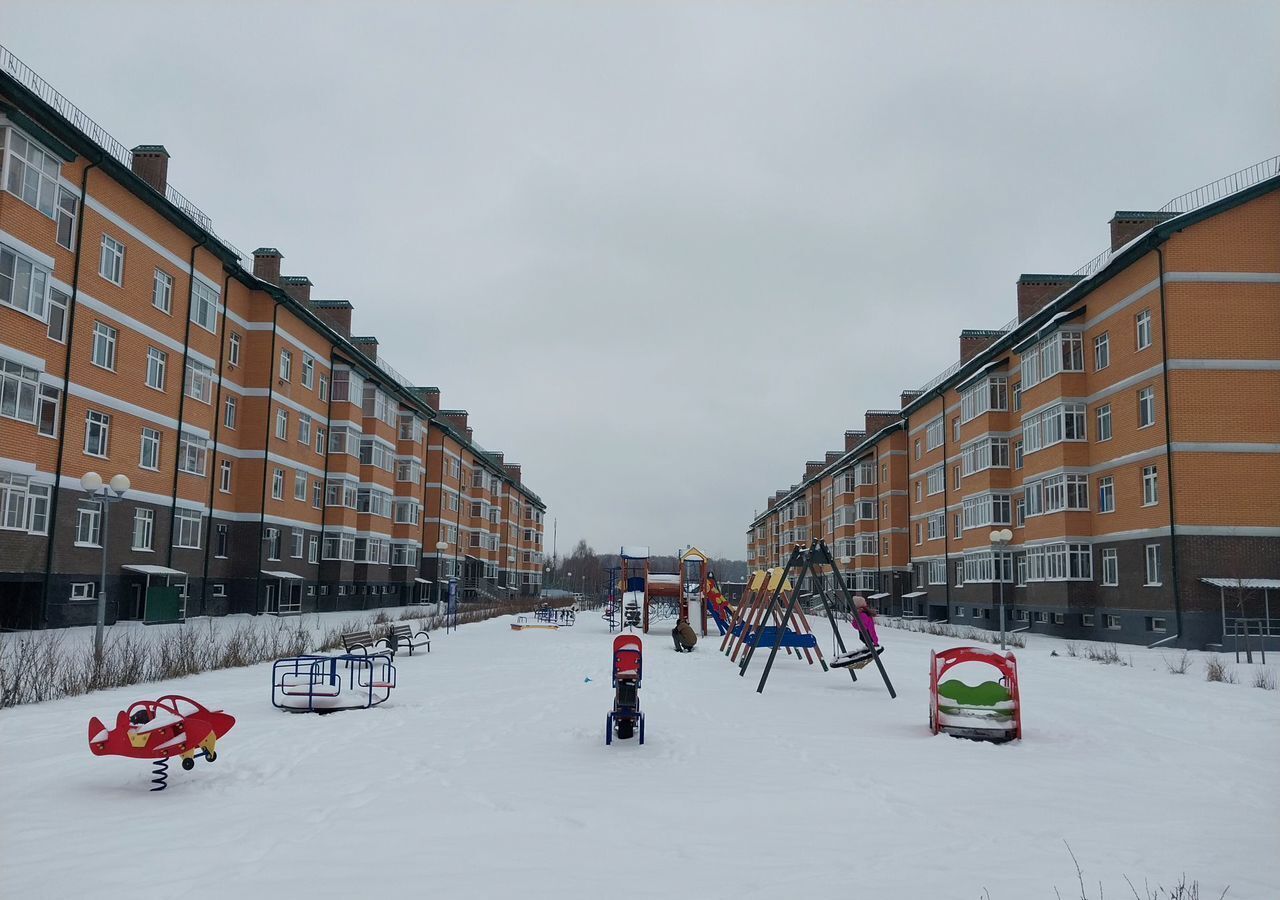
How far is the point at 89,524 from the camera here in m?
25.5

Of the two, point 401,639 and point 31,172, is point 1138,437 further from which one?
point 31,172

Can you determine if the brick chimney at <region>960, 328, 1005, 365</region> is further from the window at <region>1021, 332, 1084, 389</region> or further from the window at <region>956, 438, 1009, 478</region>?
the window at <region>1021, 332, 1084, 389</region>

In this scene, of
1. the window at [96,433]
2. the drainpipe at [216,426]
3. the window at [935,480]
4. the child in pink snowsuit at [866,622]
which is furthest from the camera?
the window at [935,480]

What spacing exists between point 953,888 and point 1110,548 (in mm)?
27421

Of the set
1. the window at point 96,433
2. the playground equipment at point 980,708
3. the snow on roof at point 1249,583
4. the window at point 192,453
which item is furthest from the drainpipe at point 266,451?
the snow on roof at point 1249,583

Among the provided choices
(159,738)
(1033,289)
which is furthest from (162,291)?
(1033,289)

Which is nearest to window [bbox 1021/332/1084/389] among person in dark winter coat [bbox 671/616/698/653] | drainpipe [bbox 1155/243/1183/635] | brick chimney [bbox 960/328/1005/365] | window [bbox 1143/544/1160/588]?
drainpipe [bbox 1155/243/1183/635]

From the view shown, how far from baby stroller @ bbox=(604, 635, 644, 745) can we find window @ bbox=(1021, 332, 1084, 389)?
84.7 feet

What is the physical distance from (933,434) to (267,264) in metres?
33.9

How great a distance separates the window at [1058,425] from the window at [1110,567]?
4080 mm

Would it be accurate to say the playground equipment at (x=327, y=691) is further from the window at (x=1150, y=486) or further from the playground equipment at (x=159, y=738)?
the window at (x=1150, y=486)

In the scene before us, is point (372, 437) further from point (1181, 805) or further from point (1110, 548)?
point (1181, 805)

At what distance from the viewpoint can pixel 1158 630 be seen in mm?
26281

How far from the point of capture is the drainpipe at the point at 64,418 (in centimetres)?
2347
